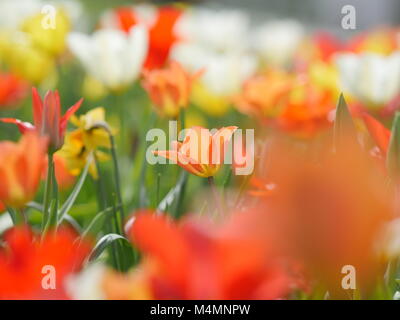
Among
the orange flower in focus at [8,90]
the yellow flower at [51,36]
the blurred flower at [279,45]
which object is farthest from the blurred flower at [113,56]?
the blurred flower at [279,45]

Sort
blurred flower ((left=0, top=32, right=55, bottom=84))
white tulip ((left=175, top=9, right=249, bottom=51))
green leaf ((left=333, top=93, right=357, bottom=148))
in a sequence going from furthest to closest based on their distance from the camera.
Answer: white tulip ((left=175, top=9, right=249, bottom=51)) → blurred flower ((left=0, top=32, right=55, bottom=84)) → green leaf ((left=333, top=93, right=357, bottom=148))

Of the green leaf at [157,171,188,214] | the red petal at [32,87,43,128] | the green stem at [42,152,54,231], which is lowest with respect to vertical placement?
the green leaf at [157,171,188,214]

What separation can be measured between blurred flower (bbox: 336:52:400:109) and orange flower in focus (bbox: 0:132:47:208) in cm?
53

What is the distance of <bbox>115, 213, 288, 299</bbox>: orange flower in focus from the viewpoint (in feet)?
1.04

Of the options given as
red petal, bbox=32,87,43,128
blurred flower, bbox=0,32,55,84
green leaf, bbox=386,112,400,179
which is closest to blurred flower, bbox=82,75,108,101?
blurred flower, bbox=0,32,55,84

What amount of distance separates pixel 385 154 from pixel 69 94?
1.14 metres

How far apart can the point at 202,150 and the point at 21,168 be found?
0.45 ft

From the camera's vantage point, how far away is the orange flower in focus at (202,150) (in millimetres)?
560

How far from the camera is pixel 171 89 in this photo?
81 cm

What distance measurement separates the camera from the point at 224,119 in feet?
4.91

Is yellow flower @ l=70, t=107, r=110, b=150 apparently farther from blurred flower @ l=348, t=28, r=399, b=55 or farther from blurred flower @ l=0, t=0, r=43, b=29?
blurred flower @ l=0, t=0, r=43, b=29

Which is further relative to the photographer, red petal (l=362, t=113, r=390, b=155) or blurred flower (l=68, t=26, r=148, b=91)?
blurred flower (l=68, t=26, r=148, b=91)

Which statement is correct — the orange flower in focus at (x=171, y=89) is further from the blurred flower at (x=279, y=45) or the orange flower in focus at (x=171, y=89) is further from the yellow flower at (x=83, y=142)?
the blurred flower at (x=279, y=45)
